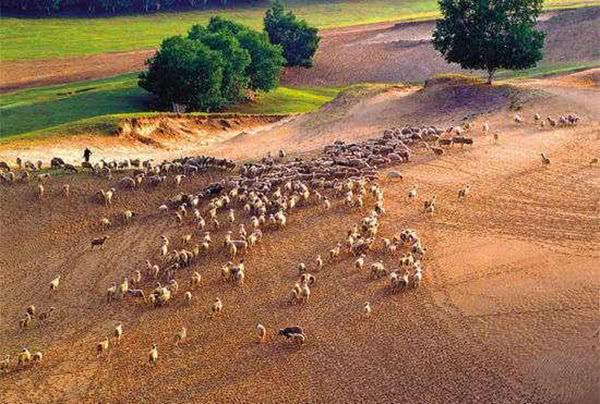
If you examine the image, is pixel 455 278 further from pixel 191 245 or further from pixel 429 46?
pixel 429 46

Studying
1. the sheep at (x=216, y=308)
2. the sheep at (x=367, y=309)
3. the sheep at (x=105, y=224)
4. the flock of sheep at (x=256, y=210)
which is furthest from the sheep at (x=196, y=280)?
the sheep at (x=105, y=224)

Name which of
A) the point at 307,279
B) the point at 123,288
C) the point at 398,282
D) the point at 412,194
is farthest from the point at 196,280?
the point at 412,194

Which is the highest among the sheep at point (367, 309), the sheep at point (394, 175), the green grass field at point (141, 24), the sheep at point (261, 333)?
the green grass field at point (141, 24)

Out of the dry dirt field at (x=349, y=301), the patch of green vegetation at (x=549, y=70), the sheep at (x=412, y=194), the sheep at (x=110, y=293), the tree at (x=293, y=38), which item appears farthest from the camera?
the tree at (x=293, y=38)

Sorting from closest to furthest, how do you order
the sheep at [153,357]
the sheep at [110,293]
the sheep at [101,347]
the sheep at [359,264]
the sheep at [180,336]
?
1. the sheep at [153,357]
2. the sheep at [101,347]
3. the sheep at [180,336]
4. the sheep at [359,264]
5. the sheep at [110,293]

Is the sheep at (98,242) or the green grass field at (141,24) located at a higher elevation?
the green grass field at (141,24)

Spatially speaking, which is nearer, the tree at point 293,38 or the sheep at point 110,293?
the sheep at point 110,293

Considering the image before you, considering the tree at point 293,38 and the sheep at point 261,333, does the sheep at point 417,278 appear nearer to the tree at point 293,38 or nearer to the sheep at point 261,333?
the sheep at point 261,333
